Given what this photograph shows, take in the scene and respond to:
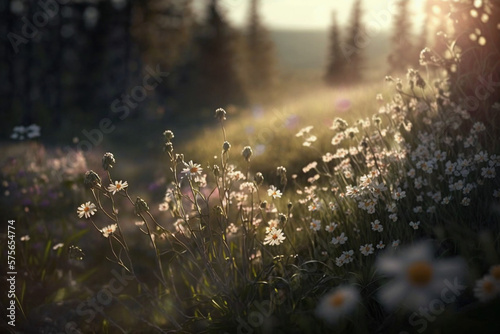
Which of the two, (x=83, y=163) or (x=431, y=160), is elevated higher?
(x=431, y=160)

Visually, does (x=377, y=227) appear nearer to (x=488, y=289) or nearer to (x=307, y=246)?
(x=307, y=246)

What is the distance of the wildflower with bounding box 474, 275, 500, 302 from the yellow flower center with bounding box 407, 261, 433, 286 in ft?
0.98

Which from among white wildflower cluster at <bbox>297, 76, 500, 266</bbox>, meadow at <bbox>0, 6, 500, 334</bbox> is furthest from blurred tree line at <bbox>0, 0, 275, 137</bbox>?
white wildflower cluster at <bbox>297, 76, 500, 266</bbox>

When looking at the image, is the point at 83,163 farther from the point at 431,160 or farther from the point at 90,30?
the point at 90,30

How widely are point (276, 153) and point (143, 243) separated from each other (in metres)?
2.94

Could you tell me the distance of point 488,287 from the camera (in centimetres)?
171

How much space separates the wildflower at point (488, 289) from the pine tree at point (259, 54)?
32943mm

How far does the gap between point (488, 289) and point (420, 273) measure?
15.5 inches

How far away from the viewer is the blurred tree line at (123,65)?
71.5 ft

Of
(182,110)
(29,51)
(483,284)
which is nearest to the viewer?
(483,284)

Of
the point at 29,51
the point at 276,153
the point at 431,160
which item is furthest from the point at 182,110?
→ the point at 431,160

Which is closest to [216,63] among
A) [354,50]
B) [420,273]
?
[354,50]

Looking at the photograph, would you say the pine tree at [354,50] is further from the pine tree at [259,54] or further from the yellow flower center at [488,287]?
the yellow flower center at [488,287]

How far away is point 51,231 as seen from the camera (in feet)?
17.3
